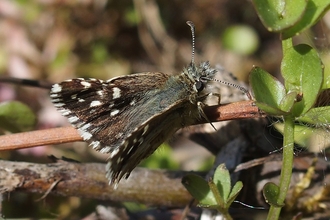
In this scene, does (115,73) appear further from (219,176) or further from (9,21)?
(219,176)

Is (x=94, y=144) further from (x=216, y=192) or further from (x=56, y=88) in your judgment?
(x=216, y=192)

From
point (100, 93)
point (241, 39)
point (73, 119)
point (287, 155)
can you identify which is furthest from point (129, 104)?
point (241, 39)

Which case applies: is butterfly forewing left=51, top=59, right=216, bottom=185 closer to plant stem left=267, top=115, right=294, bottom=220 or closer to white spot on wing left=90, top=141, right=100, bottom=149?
white spot on wing left=90, top=141, right=100, bottom=149

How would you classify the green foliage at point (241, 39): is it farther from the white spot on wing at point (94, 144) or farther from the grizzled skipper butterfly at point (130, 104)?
the white spot on wing at point (94, 144)

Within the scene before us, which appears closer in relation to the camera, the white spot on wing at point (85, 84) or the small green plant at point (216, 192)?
the small green plant at point (216, 192)

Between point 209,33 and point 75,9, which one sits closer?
point 75,9

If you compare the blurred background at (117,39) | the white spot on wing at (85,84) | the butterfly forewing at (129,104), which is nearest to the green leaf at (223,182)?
the butterfly forewing at (129,104)

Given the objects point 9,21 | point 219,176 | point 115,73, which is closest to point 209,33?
point 115,73

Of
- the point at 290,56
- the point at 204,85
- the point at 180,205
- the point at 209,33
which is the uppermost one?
the point at 209,33
